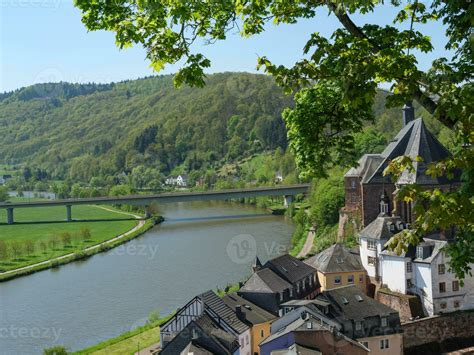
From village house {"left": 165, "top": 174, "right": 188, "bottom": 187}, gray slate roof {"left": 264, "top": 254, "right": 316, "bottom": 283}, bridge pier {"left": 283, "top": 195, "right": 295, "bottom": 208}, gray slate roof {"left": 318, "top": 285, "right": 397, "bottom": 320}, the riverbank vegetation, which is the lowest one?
Result: the riverbank vegetation

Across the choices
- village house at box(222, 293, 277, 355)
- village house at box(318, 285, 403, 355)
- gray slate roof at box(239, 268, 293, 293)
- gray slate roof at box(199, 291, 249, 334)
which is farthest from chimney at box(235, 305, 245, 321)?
village house at box(318, 285, 403, 355)

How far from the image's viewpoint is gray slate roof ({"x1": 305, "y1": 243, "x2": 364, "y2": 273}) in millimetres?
27031

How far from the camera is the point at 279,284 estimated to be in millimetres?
24984

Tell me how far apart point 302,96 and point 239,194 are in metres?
60.4

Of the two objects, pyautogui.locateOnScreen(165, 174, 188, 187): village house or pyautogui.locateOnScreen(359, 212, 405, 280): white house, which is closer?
pyautogui.locateOnScreen(359, 212, 405, 280): white house

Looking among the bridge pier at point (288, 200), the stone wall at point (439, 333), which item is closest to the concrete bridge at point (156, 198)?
the bridge pier at point (288, 200)

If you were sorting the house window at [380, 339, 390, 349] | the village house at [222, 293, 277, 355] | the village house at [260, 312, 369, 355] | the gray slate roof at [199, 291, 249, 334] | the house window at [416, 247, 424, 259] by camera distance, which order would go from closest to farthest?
1. the village house at [260, 312, 369, 355]
2. the house window at [380, 339, 390, 349]
3. the gray slate roof at [199, 291, 249, 334]
4. the village house at [222, 293, 277, 355]
5. the house window at [416, 247, 424, 259]

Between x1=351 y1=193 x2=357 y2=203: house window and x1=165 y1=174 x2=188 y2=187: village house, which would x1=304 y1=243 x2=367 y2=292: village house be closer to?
x1=351 y1=193 x2=357 y2=203: house window

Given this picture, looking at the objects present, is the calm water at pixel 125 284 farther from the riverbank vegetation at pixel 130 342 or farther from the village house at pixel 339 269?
the village house at pixel 339 269

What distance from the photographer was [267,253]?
40.7 m

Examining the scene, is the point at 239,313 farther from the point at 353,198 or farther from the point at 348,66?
the point at 348,66

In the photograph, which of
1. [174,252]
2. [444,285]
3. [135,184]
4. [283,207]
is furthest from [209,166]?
[444,285]

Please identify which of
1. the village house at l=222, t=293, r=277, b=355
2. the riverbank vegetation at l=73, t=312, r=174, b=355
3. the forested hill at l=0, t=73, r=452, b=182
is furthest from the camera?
the forested hill at l=0, t=73, r=452, b=182

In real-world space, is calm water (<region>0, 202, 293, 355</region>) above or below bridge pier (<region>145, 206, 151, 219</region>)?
below
